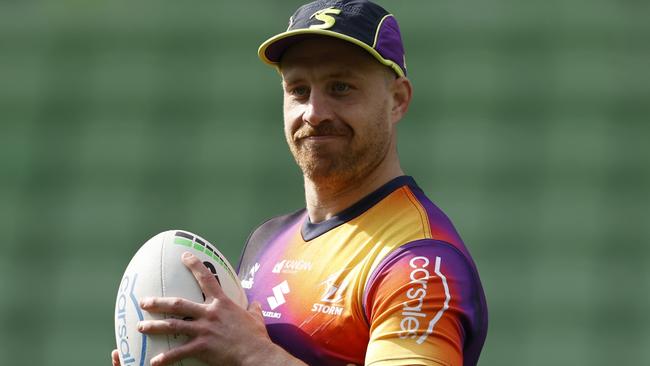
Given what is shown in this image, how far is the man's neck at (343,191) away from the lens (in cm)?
261

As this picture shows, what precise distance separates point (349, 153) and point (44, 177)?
440cm

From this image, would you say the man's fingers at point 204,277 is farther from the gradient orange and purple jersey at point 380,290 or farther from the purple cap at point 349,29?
the purple cap at point 349,29

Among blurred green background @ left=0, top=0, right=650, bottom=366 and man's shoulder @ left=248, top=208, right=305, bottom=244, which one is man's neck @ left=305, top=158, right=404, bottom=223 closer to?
man's shoulder @ left=248, top=208, right=305, bottom=244

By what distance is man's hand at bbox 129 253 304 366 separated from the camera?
7.14 ft

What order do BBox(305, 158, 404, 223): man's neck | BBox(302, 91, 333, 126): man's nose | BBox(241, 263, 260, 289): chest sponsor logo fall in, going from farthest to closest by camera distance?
BBox(241, 263, 260, 289): chest sponsor logo
BBox(305, 158, 404, 223): man's neck
BBox(302, 91, 333, 126): man's nose

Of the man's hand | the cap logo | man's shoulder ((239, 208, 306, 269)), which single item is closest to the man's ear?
the cap logo

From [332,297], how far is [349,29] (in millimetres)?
652

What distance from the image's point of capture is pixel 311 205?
106 inches

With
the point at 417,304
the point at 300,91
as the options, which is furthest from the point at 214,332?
the point at 300,91

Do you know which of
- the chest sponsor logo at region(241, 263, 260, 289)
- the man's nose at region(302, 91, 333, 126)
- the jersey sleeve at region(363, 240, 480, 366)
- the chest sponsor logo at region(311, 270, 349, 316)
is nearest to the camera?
the jersey sleeve at region(363, 240, 480, 366)

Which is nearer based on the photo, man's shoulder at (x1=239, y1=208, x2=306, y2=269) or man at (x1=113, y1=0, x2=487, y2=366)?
man at (x1=113, y1=0, x2=487, y2=366)

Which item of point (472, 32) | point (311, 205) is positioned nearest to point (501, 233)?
point (472, 32)

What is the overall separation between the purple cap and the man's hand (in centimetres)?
69

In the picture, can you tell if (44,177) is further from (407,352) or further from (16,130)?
(407,352)
